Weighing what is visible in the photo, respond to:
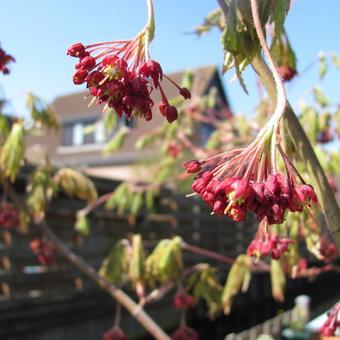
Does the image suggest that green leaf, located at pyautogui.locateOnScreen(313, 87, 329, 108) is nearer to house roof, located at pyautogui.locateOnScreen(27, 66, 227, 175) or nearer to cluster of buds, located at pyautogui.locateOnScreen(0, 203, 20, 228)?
cluster of buds, located at pyautogui.locateOnScreen(0, 203, 20, 228)

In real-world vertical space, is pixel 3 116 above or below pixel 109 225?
above

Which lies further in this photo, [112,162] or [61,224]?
[112,162]

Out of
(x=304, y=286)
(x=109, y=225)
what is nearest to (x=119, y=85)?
(x=109, y=225)

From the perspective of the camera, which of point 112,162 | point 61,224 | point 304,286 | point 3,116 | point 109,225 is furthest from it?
point 112,162

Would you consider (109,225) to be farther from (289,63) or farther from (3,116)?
(289,63)

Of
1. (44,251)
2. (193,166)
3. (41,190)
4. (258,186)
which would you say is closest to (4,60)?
(193,166)

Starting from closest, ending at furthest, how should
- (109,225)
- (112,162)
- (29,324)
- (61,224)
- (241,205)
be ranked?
(241,205), (29,324), (61,224), (109,225), (112,162)
